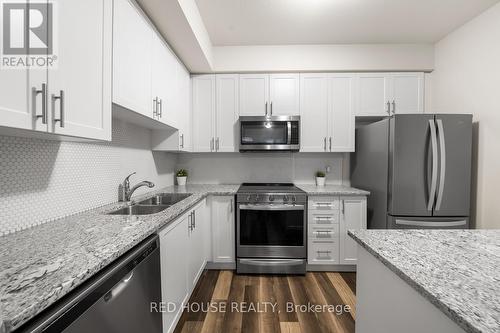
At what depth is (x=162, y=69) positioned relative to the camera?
6.55 feet

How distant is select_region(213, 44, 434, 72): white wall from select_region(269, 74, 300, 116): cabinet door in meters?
0.12

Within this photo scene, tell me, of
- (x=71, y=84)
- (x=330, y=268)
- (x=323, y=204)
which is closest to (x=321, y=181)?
(x=323, y=204)

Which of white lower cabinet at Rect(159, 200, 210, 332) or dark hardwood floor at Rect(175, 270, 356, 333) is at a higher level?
white lower cabinet at Rect(159, 200, 210, 332)

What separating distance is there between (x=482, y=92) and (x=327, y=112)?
4.80 feet

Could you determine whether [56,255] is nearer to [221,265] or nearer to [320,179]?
[221,265]

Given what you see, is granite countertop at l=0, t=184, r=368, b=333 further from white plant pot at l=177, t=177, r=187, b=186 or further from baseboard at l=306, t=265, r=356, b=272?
baseboard at l=306, t=265, r=356, b=272

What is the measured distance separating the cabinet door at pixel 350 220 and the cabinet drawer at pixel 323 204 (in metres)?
0.08

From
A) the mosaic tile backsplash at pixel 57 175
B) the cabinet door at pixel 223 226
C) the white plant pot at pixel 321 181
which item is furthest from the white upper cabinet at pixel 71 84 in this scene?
the white plant pot at pixel 321 181

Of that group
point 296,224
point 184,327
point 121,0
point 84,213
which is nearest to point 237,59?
point 121,0

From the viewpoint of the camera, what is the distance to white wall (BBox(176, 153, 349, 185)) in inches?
125

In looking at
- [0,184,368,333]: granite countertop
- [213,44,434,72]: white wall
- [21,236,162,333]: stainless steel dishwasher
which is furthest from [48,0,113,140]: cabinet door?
[213,44,434,72]: white wall

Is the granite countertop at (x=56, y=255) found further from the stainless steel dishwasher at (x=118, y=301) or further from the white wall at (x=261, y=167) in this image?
the white wall at (x=261, y=167)

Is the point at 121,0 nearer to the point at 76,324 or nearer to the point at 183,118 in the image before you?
the point at 183,118

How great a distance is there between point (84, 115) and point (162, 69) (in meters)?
1.11
